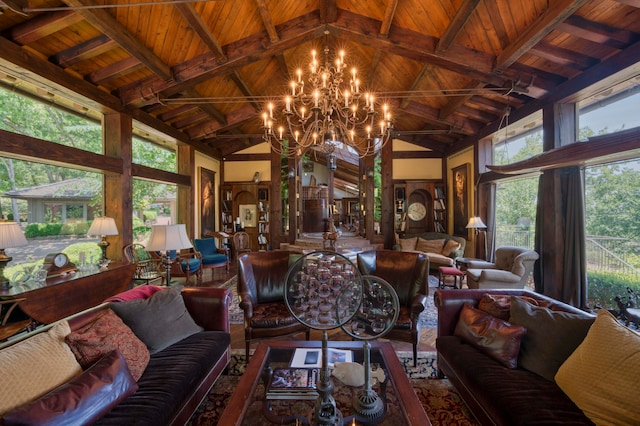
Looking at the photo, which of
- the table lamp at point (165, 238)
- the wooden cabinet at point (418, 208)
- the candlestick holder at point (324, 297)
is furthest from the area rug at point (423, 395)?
the wooden cabinet at point (418, 208)

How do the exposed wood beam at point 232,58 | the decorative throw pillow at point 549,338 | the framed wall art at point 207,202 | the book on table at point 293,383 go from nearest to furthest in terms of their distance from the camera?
the book on table at point 293,383, the decorative throw pillow at point 549,338, the exposed wood beam at point 232,58, the framed wall art at point 207,202

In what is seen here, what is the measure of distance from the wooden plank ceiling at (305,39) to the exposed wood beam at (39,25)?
10 mm

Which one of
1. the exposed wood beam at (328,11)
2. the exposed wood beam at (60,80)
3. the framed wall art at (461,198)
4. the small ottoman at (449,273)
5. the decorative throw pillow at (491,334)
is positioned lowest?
the small ottoman at (449,273)

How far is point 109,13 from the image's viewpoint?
2.65m

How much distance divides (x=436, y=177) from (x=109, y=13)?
6.97m

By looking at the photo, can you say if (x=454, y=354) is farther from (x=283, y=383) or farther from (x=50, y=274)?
(x=50, y=274)

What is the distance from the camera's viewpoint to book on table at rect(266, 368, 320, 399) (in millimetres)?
1460

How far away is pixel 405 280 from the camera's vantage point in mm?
2908

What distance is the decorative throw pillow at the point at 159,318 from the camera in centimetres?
185

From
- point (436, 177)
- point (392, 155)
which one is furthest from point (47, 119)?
point (436, 177)

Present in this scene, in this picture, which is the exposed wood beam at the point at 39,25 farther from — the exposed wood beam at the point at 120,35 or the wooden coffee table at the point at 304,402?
the wooden coffee table at the point at 304,402

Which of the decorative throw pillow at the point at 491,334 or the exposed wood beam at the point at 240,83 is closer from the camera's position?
the decorative throw pillow at the point at 491,334

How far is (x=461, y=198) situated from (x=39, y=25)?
7180mm

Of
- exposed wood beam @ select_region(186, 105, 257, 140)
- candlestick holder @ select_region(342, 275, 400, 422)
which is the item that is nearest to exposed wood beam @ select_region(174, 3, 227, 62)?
exposed wood beam @ select_region(186, 105, 257, 140)
